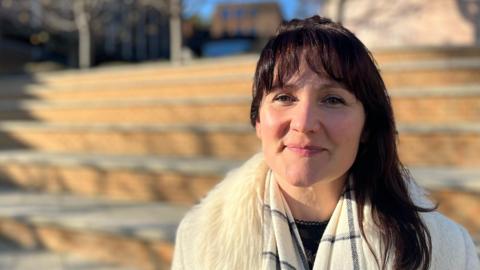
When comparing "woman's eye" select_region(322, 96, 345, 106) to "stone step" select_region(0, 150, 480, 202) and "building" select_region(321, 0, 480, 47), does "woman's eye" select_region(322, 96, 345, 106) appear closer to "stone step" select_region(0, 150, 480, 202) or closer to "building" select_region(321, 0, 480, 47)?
"stone step" select_region(0, 150, 480, 202)

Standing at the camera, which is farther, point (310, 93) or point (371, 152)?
point (371, 152)

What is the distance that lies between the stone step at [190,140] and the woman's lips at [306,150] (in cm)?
184

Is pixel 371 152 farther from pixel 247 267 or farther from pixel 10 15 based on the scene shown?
pixel 10 15

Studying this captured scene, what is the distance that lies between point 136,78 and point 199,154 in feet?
9.23

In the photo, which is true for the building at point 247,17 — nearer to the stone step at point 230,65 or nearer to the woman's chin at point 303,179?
the stone step at point 230,65

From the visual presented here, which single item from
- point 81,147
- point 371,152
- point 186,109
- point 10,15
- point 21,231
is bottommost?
point 21,231

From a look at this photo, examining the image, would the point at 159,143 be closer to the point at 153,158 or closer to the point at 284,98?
the point at 153,158

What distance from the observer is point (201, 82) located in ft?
14.1

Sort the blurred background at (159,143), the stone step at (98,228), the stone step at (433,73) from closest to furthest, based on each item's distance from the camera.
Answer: the stone step at (98,228), the blurred background at (159,143), the stone step at (433,73)

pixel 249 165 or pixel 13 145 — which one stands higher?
pixel 249 165

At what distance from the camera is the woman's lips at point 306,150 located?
885 mm

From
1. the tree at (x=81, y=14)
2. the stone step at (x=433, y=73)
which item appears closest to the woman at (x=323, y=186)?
the stone step at (x=433, y=73)

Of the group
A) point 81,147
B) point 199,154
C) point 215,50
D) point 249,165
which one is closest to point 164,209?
point 199,154

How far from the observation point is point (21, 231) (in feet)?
8.14
